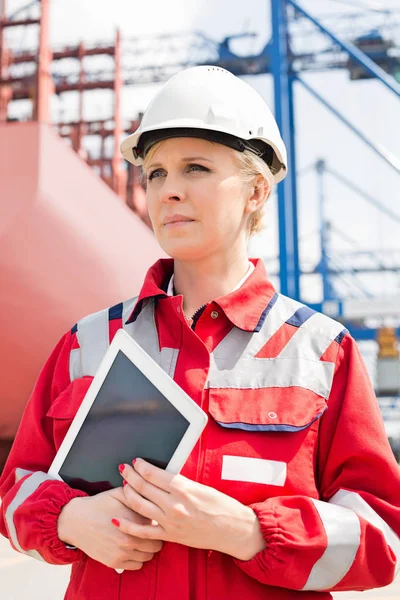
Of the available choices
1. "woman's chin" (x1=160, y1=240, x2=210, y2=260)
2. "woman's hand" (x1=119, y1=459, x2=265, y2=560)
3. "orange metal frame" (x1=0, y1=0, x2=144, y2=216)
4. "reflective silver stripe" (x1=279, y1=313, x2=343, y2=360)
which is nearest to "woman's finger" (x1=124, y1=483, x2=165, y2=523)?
"woman's hand" (x1=119, y1=459, x2=265, y2=560)

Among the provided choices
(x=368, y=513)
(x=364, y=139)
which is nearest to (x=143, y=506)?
(x=368, y=513)

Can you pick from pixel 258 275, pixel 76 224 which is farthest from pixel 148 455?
pixel 76 224

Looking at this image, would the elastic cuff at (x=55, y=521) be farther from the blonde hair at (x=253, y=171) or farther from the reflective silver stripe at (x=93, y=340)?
the blonde hair at (x=253, y=171)

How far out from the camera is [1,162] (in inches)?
223

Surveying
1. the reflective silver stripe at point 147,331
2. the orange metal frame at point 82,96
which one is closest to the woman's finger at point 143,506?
the reflective silver stripe at point 147,331

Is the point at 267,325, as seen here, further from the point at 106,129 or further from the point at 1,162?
the point at 106,129

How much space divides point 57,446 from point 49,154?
184 inches

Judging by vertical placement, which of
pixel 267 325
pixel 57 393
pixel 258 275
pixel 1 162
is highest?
pixel 1 162

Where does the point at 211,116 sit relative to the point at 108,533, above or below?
above

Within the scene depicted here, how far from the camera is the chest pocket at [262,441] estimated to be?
1.31 metres

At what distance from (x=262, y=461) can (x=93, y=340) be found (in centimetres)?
48

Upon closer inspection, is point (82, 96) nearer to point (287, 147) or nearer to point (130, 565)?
point (287, 147)

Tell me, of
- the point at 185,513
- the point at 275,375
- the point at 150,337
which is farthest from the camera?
the point at 150,337

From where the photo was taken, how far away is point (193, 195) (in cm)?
146
